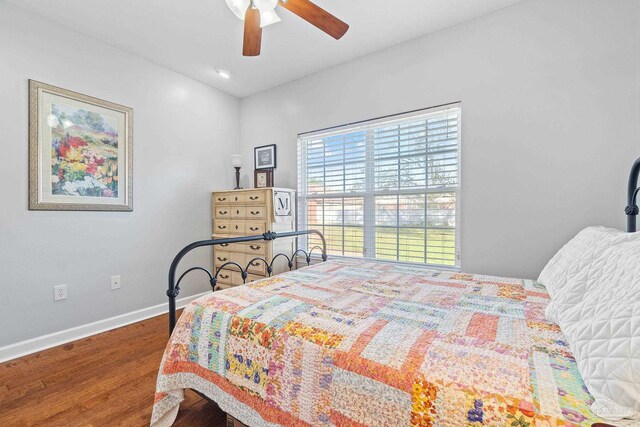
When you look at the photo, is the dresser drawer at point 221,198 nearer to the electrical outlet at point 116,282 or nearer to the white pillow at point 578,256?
the electrical outlet at point 116,282

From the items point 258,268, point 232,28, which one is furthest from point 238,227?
point 232,28

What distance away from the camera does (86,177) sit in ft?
8.29

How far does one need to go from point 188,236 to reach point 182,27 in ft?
6.94

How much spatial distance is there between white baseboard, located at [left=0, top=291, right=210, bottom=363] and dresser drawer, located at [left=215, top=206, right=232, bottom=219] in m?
1.15

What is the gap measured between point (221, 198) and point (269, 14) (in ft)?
7.43

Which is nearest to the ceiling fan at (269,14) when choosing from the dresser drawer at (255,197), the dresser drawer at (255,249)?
the dresser drawer at (255,197)

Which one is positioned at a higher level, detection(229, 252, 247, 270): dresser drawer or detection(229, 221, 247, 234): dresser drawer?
detection(229, 221, 247, 234): dresser drawer

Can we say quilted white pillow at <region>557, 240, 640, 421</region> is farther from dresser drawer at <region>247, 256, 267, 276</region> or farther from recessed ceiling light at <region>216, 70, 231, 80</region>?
recessed ceiling light at <region>216, 70, 231, 80</region>

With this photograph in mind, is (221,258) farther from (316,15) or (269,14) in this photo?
(316,15)

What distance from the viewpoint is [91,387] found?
1.75m

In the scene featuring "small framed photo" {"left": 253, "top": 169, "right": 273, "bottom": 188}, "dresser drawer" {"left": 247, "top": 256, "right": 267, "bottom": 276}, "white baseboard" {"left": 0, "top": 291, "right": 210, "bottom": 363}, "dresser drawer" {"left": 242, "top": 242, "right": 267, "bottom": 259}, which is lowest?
"white baseboard" {"left": 0, "top": 291, "right": 210, "bottom": 363}

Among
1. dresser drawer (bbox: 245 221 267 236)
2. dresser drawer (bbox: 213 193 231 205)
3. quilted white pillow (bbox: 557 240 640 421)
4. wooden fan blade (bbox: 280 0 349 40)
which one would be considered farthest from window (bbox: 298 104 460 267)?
quilted white pillow (bbox: 557 240 640 421)

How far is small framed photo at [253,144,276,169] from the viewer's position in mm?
3527

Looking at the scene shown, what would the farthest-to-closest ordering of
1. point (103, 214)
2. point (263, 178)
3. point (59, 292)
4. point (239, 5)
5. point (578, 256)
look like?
point (263, 178), point (103, 214), point (59, 292), point (239, 5), point (578, 256)
